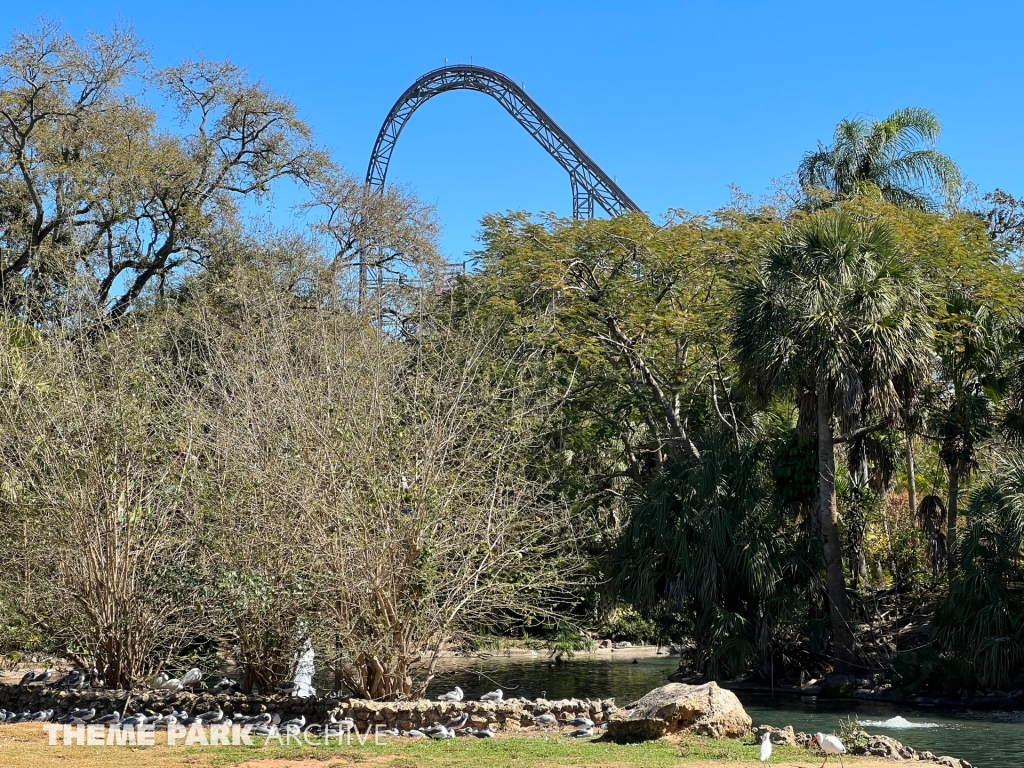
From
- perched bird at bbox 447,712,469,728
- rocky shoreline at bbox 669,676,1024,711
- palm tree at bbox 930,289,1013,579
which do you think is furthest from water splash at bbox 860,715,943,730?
perched bird at bbox 447,712,469,728

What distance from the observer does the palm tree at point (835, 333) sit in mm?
16938

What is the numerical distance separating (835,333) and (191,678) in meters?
11.0

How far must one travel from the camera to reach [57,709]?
509 inches

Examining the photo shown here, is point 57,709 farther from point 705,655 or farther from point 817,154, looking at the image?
point 817,154

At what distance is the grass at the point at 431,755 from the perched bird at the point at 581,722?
28.3 inches

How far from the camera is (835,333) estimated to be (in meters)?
17.3

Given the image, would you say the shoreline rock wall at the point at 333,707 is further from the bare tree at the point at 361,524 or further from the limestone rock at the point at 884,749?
the limestone rock at the point at 884,749

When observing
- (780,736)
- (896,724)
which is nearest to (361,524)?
(780,736)

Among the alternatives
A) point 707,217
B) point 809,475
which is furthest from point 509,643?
point 707,217

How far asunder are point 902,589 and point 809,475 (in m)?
3.79

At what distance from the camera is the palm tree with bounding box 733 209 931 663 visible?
55.6 ft

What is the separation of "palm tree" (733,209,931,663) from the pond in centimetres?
213

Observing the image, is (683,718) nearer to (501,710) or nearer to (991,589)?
(501,710)

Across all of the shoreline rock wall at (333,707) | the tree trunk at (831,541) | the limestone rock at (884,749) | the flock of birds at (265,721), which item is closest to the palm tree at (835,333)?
the tree trunk at (831,541)
